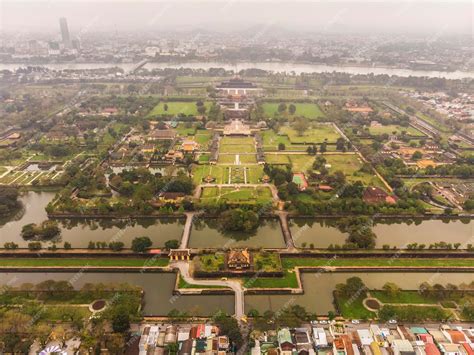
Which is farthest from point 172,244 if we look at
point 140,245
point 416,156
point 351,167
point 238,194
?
point 416,156

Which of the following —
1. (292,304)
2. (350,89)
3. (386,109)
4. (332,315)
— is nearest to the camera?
(332,315)

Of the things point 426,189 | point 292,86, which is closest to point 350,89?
point 292,86

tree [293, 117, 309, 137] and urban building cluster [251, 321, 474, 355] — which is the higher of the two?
tree [293, 117, 309, 137]

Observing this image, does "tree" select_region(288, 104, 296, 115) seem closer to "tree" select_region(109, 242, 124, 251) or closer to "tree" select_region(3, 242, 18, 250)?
"tree" select_region(109, 242, 124, 251)

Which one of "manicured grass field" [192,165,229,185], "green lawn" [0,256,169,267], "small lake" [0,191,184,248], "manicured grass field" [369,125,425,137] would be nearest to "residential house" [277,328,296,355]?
"green lawn" [0,256,169,267]

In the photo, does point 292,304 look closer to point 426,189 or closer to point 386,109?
point 426,189
